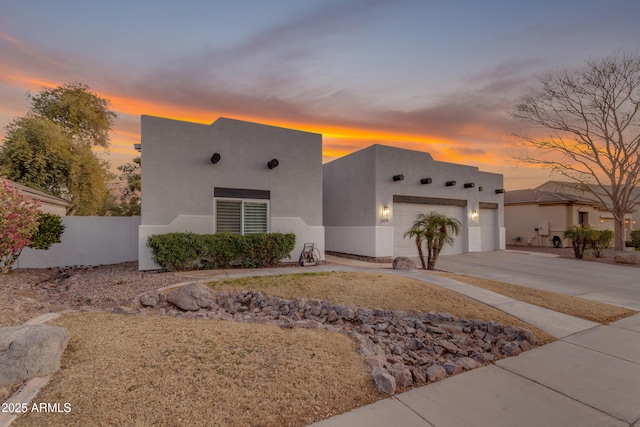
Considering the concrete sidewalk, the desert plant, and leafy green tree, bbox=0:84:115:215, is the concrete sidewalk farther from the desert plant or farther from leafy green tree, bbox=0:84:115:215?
leafy green tree, bbox=0:84:115:215

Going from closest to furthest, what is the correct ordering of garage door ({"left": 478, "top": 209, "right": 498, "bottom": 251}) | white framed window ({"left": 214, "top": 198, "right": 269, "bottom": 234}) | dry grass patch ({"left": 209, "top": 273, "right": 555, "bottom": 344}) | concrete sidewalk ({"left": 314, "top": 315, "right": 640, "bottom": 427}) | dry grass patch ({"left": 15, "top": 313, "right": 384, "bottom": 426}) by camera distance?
1. dry grass patch ({"left": 15, "top": 313, "right": 384, "bottom": 426})
2. concrete sidewalk ({"left": 314, "top": 315, "right": 640, "bottom": 427})
3. dry grass patch ({"left": 209, "top": 273, "right": 555, "bottom": 344})
4. white framed window ({"left": 214, "top": 198, "right": 269, "bottom": 234})
5. garage door ({"left": 478, "top": 209, "right": 498, "bottom": 251})

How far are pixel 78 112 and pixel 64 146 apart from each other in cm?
464

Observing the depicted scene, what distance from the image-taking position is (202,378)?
2.61 m

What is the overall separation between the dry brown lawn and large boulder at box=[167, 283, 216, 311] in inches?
35.7

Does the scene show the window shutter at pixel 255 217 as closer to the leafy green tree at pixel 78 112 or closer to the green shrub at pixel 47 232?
the green shrub at pixel 47 232

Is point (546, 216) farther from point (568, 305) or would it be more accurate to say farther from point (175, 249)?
point (175, 249)

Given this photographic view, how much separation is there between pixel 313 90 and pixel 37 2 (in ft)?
24.6

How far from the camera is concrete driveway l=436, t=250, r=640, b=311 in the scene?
7.15 m

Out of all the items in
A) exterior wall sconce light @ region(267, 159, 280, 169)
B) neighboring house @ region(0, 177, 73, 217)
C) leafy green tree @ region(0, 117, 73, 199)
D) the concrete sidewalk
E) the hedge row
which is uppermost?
leafy green tree @ region(0, 117, 73, 199)

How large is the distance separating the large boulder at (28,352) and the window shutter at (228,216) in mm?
6690

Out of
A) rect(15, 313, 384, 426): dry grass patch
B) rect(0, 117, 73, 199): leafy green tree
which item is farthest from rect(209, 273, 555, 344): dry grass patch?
rect(0, 117, 73, 199): leafy green tree

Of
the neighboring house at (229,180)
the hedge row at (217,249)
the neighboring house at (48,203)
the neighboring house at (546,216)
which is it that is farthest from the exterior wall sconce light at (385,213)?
the neighboring house at (546,216)

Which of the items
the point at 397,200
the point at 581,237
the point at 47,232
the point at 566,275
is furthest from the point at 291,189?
the point at 581,237

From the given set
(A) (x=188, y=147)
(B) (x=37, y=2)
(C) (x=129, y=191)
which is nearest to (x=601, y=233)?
(A) (x=188, y=147)
